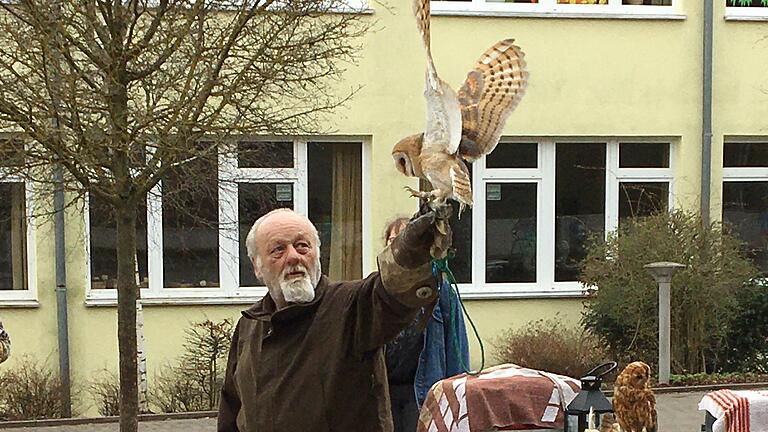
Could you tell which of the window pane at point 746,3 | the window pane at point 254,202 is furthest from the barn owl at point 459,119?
the window pane at point 746,3

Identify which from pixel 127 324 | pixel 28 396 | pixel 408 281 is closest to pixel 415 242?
pixel 408 281

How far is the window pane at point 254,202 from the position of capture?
10.8m

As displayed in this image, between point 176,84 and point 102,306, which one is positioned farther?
point 102,306

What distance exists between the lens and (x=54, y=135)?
573 cm

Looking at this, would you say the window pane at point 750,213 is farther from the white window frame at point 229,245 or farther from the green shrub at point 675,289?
the white window frame at point 229,245

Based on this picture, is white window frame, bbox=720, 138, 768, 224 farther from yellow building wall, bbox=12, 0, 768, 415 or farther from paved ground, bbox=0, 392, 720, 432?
paved ground, bbox=0, 392, 720, 432

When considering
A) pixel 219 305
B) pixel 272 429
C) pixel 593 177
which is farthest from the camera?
pixel 593 177

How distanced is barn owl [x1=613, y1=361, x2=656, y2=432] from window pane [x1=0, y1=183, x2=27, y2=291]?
27.4 feet

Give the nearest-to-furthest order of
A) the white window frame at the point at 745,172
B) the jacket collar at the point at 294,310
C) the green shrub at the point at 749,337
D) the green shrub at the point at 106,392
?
the jacket collar at the point at 294,310 → the green shrub at the point at 106,392 → the green shrub at the point at 749,337 → the white window frame at the point at 745,172

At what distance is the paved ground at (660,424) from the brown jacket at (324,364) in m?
5.63

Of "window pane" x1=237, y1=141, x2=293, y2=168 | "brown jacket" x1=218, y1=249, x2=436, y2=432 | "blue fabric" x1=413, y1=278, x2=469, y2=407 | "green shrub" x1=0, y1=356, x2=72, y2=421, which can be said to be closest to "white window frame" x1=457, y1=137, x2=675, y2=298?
"window pane" x1=237, y1=141, x2=293, y2=168

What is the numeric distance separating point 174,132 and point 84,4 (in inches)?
35.0

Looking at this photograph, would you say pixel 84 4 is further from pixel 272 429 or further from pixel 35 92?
pixel 272 429

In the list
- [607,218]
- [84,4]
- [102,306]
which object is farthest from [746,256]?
[84,4]
